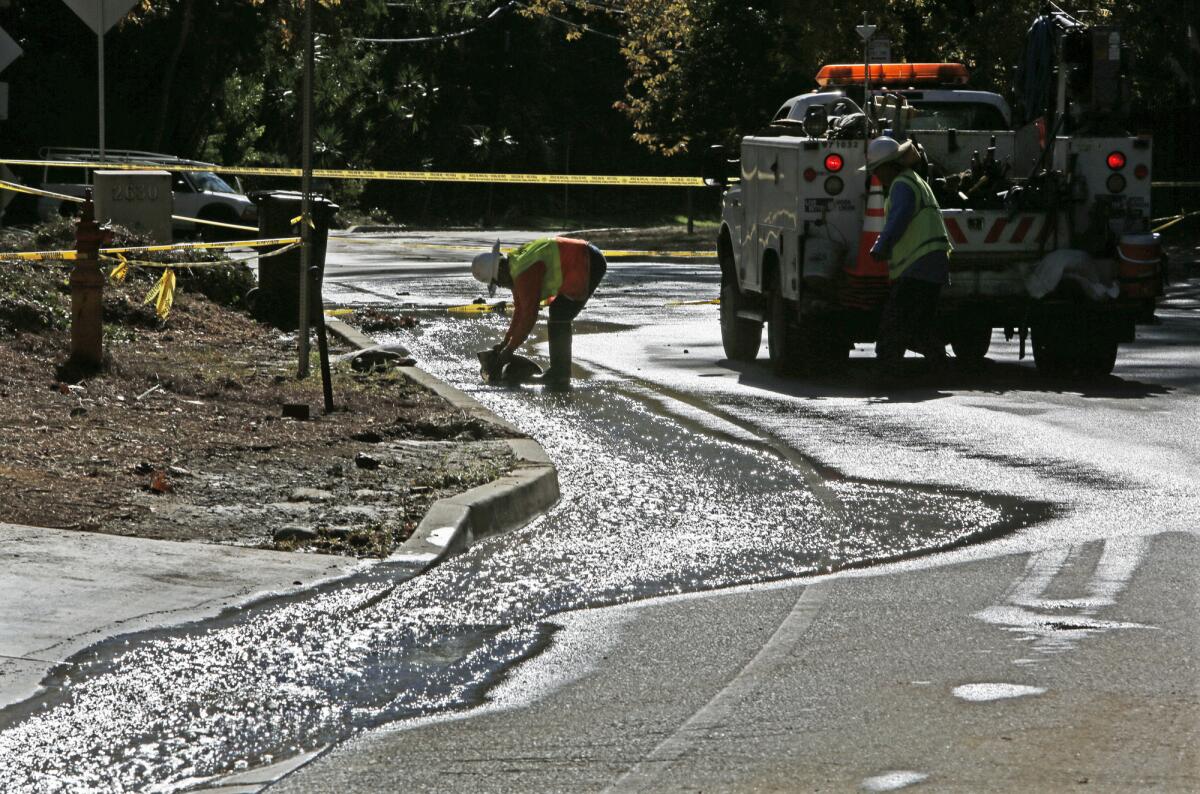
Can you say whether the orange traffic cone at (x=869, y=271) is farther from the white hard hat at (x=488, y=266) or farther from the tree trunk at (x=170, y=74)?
the tree trunk at (x=170, y=74)

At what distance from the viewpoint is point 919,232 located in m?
13.8

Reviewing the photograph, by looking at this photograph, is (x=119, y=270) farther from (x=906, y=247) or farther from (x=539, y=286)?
(x=906, y=247)

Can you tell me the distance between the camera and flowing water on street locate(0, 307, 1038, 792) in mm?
5434

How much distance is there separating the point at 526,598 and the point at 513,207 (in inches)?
1883

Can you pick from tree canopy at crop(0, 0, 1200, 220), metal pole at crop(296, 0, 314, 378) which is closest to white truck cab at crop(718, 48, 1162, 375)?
tree canopy at crop(0, 0, 1200, 220)

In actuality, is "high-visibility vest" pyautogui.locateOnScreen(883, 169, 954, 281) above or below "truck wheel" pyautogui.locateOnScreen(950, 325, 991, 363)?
above

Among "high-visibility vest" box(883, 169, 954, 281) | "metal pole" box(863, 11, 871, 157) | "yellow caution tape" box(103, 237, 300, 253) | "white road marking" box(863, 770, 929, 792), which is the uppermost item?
"metal pole" box(863, 11, 871, 157)

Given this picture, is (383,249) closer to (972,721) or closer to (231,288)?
(231,288)

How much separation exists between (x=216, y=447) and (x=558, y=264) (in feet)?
16.4

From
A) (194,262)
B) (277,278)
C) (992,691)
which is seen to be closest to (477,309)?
(277,278)

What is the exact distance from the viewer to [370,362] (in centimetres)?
1473

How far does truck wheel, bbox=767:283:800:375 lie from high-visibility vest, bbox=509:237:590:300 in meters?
1.49

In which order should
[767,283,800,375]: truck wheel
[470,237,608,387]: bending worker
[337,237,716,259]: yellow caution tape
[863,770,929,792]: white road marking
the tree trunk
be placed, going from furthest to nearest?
the tree trunk → [337,237,716,259]: yellow caution tape → [767,283,800,375]: truck wheel → [470,237,608,387]: bending worker → [863,770,929,792]: white road marking

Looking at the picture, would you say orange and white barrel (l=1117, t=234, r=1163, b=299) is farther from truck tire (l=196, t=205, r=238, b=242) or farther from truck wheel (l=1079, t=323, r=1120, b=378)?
truck tire (l=196, t=205, r=238, b=242)
